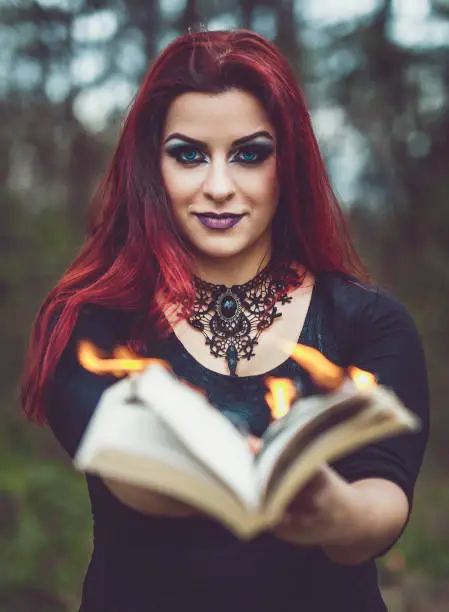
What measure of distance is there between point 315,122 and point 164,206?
3.76 metres

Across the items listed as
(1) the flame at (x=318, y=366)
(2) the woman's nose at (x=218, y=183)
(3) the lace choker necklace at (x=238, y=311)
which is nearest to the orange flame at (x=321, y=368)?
(1) the flame at (x=318, y=366)

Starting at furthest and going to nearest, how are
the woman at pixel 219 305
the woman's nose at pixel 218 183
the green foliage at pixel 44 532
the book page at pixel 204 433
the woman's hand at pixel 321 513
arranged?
the green foliage at pixel 44 532
the woman's nose at pixel 218 183
the woman at pixel 219 305
the woman's hand at pixel 321 513
the book page at pixel 204 433

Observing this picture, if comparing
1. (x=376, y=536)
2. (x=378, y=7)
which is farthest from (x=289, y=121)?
(x=378, y=7)

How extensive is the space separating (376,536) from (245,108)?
0.98 metres

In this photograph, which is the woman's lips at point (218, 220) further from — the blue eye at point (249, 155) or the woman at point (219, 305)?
the blue eye at point (249, 155)

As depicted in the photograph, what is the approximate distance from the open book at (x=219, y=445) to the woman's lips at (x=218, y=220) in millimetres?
717

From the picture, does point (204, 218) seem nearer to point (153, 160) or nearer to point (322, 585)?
point (153, 160)

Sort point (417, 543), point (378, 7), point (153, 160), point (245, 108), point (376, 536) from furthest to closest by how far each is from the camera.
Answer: point (378, 7), point (417, 543), point (153, 160), point (245, 108), point (376, 536)

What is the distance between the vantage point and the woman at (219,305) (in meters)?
1.52

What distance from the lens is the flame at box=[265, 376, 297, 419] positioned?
140 centimetres

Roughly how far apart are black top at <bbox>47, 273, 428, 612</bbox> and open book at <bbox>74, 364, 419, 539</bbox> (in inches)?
17.1

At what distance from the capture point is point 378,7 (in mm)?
5602

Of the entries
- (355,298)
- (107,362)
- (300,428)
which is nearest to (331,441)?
(300,428)

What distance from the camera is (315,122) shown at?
526cm
